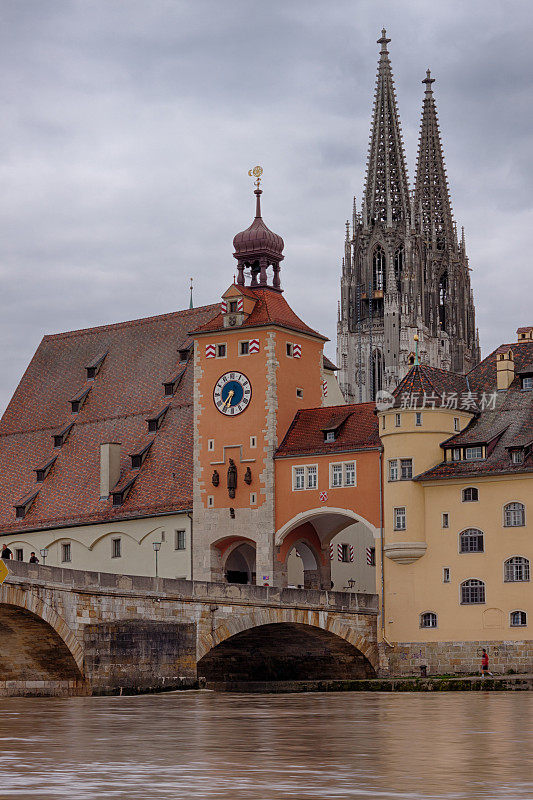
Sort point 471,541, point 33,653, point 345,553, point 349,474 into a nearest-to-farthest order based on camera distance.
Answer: point 33,653 < point 471,541 < point 349,474 < point 345,553

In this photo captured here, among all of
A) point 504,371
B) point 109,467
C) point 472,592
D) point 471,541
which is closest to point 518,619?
point 472,592

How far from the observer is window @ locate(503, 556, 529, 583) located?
61.8 metres

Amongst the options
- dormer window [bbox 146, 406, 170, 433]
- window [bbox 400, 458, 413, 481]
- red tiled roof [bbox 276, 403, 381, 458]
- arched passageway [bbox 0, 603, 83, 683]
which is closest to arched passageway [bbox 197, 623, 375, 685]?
window [bbox 400, 458, 413, 481]

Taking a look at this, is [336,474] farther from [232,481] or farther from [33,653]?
[33,653]

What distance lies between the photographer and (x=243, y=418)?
71.3 m

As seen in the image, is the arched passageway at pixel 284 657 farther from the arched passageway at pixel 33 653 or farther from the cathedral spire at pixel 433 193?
the cathedral spire at pixel 433 193

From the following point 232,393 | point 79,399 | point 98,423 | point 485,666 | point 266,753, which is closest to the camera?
point 266,753

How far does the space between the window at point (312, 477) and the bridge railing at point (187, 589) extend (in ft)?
21.0

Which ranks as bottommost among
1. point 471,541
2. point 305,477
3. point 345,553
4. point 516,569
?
point 516,569

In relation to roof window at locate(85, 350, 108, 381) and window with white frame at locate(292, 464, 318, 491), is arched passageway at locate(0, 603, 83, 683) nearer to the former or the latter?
window with white frame at locate(292, 464, 318, 491)

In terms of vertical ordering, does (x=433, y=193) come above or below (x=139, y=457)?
above

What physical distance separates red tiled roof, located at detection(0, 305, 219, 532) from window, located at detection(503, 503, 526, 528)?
1707 centimetres

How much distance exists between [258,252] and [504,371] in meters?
16.2

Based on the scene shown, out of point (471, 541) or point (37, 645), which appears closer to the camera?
point (37, 645)
